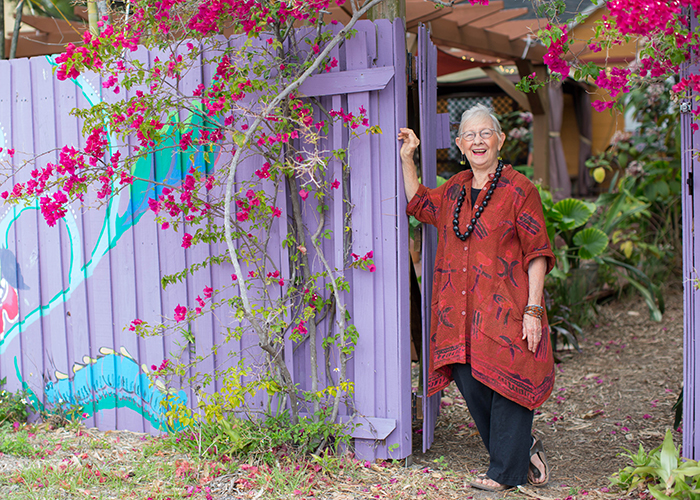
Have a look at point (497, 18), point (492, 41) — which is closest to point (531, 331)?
point (492, 41)

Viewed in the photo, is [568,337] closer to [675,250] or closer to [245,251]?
[675,250]

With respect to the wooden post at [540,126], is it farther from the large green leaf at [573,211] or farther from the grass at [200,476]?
the grass at [200,476]

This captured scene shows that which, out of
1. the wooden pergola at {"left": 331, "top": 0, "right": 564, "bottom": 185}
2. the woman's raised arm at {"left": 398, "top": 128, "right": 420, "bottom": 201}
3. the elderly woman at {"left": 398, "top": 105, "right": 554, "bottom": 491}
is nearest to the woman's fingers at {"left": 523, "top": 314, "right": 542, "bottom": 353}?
the elderly woman at {"left": 398, "top": 105, "right": 554, "bottom": 491}

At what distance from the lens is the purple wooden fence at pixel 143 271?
2.86m

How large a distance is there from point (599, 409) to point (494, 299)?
73.8 inches

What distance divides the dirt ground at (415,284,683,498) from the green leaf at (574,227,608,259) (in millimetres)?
817

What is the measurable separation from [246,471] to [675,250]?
5960 millimetres

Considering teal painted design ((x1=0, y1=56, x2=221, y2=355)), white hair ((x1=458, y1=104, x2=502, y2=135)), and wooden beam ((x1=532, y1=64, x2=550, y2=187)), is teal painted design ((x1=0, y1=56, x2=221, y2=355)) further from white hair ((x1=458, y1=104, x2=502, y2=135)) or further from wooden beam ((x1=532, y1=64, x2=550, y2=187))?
wooden beam ((x1=532, y1=64, x2=550, y2=187))

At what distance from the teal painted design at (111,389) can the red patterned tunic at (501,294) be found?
158cm

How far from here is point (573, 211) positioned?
213 inches

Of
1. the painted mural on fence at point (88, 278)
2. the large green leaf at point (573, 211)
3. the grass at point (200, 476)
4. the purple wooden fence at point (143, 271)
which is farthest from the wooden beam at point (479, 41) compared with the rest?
the grass at point (200, 476)

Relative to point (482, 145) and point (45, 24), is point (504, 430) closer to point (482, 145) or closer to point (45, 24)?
point (482, 145)

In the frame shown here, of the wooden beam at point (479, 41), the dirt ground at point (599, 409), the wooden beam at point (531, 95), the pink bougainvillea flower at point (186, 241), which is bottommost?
the dirt ground at point (599, 409)

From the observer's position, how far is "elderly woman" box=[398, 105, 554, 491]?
264 centimetres
